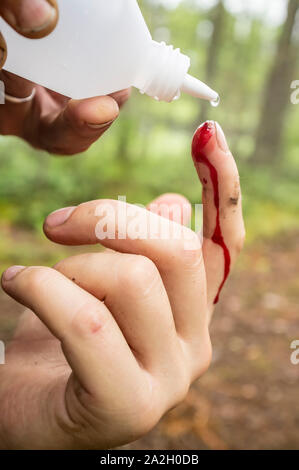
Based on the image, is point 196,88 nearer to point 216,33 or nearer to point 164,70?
point 164,70

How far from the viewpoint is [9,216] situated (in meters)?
4.03

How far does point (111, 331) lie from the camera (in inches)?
26.4

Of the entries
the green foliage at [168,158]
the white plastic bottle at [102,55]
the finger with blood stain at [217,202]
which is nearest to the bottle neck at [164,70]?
the white plastic bottle at [102,55]

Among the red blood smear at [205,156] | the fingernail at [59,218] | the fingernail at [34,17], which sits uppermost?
the fingernail at [34,17]

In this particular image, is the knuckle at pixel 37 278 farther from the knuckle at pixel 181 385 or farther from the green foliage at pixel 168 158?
the green foliage at pixel 168 158

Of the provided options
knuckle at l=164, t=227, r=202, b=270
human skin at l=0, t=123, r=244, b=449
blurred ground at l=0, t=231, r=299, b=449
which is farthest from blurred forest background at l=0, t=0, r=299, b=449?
knuckle at l=164, t=227, r=202, b=270

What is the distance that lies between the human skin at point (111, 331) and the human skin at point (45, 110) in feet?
0.71

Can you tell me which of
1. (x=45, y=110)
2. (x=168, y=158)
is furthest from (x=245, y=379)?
(x=168, y=158)

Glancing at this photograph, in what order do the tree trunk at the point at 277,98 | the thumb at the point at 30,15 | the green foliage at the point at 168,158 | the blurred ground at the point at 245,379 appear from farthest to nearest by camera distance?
the tree trunk at the point at 277,98
the green foliage at the point at 168,158
the blurred ground at the point at 245,379
the thumb at the point at 30,15

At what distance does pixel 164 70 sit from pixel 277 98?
21.4ft

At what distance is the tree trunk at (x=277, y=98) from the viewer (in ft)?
21.0

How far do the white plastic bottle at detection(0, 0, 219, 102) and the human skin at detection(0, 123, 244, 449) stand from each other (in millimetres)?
136

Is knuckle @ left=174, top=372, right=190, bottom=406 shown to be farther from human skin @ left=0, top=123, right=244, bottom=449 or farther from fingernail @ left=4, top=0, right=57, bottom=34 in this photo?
fingernail @ left=4, top=0, right=57, bottom=34

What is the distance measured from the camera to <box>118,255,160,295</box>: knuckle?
69 centimetres
